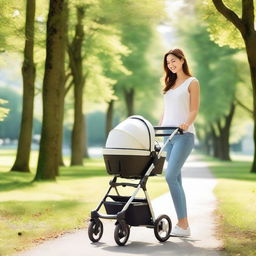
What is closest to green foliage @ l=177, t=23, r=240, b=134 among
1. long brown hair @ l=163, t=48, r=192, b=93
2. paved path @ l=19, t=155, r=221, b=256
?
paved path @ l=19, t=155, r=221, b=256

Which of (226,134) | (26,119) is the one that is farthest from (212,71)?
(26,119)

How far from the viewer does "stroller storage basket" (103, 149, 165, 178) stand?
789 centimetres

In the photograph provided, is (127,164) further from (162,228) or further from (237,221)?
(237,221)

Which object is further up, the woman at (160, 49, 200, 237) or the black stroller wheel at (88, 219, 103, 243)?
the woman at (160, 49, 200, 237)

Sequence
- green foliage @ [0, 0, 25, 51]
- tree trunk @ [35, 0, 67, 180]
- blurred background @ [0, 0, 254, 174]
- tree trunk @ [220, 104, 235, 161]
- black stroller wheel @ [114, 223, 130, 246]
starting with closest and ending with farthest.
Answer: black stroller wheel @ [114, 223, 130, 246] → tree trunk @ [35, 0, 67, 180] → green foliage @ [0, 0, 25, 51] → blurred background @ [0, 0, 254, 174] → tree trunk @ [220, 104, 235, 161]

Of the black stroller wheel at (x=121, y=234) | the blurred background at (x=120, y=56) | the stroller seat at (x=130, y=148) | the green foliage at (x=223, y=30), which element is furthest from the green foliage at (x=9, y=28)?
the black stroller wheel at (x=121, y=234)

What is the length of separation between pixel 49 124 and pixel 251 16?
22.6ft

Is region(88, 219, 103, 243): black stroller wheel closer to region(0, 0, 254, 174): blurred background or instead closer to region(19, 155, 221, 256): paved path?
region(19, 155, 221, 256): paved path

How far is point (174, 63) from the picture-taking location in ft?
28.1

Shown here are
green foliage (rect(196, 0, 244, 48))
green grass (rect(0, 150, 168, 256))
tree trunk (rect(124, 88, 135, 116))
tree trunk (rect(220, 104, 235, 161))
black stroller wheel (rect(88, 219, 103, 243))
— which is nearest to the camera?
black stroller wheel (rect(88, 219, 103, 243))

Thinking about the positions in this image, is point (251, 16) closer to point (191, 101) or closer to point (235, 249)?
point (191, 101)

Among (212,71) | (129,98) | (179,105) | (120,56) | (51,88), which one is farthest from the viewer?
(129,98)

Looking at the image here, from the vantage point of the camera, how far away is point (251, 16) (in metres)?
13.3

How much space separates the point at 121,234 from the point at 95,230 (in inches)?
13.8
